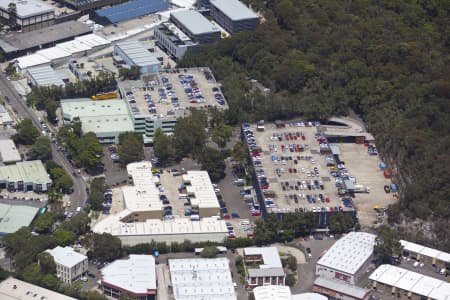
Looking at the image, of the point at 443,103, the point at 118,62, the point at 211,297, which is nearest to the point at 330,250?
the point at 211,297

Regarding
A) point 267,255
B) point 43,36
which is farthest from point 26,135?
point 267,255

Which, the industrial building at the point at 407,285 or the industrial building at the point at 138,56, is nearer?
the industrial building at the point at 407,285

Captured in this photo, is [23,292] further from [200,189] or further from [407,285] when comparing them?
[407,285]

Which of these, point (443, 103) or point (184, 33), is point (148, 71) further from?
point (443, 103)

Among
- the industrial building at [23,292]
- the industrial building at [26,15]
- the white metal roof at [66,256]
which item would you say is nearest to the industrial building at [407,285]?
the white metal roof at [66,256]

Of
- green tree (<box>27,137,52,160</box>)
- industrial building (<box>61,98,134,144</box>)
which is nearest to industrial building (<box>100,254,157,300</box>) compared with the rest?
green tree (<box>27,137,52,160</box>)

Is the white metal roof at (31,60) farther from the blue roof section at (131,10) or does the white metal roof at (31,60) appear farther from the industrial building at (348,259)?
the industrial building at (348,259)
